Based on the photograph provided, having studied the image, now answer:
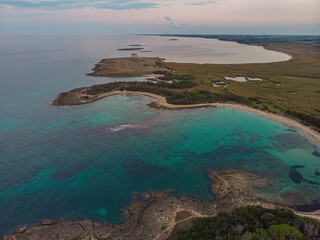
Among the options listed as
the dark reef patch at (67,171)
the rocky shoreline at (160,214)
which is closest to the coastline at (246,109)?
the rocky shoreline at (160,214)

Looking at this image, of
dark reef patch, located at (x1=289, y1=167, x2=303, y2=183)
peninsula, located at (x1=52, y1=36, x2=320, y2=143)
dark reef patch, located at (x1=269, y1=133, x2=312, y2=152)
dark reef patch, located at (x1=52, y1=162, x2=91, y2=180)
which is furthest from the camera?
peninsula, located at (x1=52, y1=36, x2=320, y2=143)

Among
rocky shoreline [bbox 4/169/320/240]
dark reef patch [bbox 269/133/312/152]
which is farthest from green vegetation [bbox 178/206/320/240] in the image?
dark reef patch [bbox 269/133/312/152]

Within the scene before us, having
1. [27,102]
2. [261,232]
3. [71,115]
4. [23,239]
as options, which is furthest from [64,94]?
[261,232]

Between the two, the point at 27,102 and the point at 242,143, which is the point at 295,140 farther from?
the point at 27,102

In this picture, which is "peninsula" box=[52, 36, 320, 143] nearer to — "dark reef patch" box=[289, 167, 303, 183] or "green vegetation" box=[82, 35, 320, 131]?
"green vegetation" box=[82, 35, 320, 131]

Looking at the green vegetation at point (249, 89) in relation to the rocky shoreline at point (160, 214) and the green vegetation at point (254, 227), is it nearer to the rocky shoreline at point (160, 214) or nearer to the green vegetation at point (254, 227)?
the rocky shoreline at point (160, 214)
